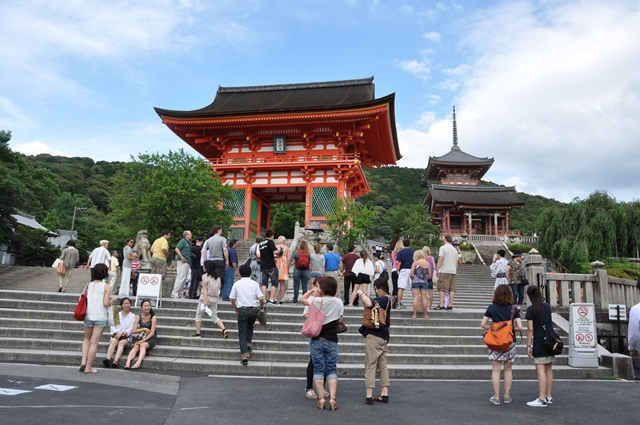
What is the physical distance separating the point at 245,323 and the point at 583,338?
5.99 meters

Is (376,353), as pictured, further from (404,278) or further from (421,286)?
(404,278)

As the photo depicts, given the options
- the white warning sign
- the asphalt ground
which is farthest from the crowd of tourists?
the white warning sign

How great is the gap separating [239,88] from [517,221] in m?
43.6

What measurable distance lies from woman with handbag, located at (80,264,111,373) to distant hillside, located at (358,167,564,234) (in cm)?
5423

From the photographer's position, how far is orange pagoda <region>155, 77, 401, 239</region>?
24.2 meters

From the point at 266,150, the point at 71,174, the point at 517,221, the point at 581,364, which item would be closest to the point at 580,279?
the point at 581,364

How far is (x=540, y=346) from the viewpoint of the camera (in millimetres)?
5520

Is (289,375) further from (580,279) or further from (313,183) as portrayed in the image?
(313,183)

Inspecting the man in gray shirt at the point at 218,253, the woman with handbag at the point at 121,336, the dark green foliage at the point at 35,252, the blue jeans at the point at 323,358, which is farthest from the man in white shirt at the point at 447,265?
the dark green foliage at the point at 35,252

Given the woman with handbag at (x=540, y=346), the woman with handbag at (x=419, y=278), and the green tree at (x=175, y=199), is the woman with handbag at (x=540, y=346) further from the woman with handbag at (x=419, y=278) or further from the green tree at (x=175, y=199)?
the green tree at (x=175, y=199)

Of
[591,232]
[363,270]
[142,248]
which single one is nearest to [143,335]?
[142,248]

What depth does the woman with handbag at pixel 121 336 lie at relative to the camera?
7293 mm

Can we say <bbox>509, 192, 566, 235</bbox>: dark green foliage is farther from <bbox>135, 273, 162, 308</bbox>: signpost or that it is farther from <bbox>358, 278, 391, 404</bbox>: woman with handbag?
<bbox>358, 278, 391, 404</bbox>: woman with handbag

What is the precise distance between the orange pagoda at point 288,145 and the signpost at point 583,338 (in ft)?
49.9
